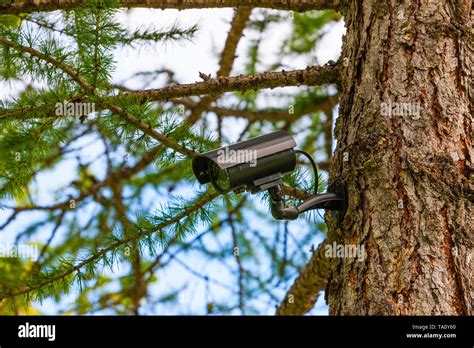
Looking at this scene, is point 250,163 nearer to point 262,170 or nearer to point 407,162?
point 262,170

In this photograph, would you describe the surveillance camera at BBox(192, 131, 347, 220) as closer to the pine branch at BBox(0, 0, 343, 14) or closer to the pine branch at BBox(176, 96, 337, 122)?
the pine branch at BBox(0, 0, 343, 14)

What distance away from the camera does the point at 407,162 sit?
1.97 m

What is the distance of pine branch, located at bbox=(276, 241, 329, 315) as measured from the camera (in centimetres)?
287

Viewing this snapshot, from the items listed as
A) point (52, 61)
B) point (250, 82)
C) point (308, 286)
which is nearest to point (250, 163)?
point (250, 82)

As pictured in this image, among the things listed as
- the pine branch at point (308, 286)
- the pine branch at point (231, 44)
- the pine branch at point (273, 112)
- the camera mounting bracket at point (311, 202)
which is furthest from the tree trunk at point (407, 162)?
the pine branch at point (273, 112)

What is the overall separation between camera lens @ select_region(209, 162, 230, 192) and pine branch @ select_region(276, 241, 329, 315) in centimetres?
84

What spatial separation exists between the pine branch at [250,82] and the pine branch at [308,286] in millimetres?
679

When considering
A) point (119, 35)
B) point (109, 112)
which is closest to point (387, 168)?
point (109, 112)

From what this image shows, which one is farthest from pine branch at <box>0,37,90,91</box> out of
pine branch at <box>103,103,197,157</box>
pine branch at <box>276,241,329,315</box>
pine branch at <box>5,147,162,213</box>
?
pine branch at <box>5,147,162,213</box>

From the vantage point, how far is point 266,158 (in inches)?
75.5

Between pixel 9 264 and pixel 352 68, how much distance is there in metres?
2.10

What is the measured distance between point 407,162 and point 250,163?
42 centimetres

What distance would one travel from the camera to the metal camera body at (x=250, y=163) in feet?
6.09
